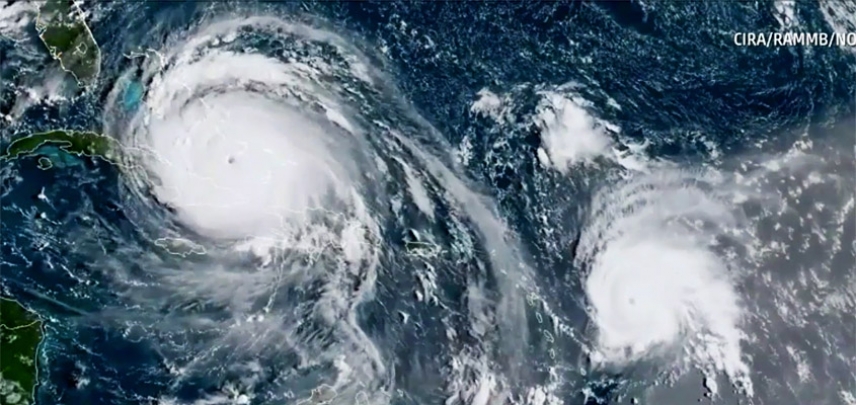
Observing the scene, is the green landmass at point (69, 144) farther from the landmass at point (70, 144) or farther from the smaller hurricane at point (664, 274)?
the smaller hurricane at point (664, 274)

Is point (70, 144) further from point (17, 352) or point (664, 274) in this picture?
point (664, 274)

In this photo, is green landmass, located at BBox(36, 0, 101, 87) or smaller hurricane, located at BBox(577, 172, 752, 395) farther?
green landmass, located at BBox(36, 0, 101, 87)

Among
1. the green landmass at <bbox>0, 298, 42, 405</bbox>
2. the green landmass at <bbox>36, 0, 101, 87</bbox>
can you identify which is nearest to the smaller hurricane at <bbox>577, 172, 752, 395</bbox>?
the green landmass at <bbox>36, 0, 101, 87</bbox>

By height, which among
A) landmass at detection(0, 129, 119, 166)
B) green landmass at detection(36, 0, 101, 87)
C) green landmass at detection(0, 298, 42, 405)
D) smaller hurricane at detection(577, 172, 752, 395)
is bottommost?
green landmass at detection(0, 298, 42, 405)

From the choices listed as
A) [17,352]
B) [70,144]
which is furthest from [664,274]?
[17,352]

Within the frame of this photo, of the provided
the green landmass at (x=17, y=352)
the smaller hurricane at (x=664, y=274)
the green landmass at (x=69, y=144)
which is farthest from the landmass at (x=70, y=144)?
the smaller hurricane at (x=664, y=274)

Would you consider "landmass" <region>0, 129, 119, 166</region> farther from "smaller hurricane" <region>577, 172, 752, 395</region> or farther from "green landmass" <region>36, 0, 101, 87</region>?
"smaller hurricane" <region>577, 172, 752, 395</region>

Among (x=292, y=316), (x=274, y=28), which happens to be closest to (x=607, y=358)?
(x=292, y=316)

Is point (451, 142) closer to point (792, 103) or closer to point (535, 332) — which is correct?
point (535, 332)
